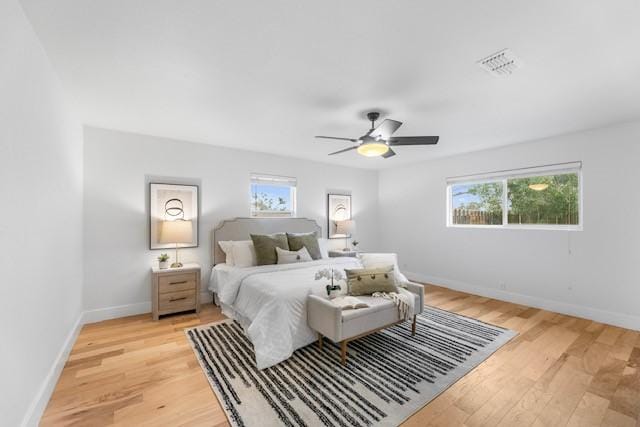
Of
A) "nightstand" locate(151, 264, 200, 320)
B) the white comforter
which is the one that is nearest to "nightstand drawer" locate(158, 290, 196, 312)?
"nightstand" locate(151, 264, 200, 320)

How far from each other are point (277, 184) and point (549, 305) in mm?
4531

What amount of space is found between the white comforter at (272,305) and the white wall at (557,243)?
2943 millimetres

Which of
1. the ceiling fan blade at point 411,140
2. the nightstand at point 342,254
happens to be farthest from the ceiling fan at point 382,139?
the nightstand at point 342,254

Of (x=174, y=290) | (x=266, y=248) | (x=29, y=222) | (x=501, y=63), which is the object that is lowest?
(x=174, y=290)

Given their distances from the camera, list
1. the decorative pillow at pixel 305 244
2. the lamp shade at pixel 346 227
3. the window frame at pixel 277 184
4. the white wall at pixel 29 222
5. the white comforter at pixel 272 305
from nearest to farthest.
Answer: the white wall at pixel 29 222
the white comforter at pixel 272 305
the decorative pillow at pixel 305 244
the window frame at pixel 277 184
the lamp shade at pixel 346 227

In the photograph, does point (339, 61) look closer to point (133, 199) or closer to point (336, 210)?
point (133, 199)

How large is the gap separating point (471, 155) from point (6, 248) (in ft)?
18.1

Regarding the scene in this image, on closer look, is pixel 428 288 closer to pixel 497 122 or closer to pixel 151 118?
pixel 497 122

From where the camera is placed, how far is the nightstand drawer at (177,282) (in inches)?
138

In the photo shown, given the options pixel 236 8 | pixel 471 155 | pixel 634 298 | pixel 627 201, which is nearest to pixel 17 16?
pixel 236 8

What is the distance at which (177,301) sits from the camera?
3.60 metres

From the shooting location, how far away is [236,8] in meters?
1.52

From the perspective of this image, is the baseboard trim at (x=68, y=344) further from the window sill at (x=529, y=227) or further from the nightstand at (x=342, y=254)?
the window sill at (x=529, y=227)

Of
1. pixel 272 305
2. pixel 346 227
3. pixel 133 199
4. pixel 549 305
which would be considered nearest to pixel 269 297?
pixel 272 305
